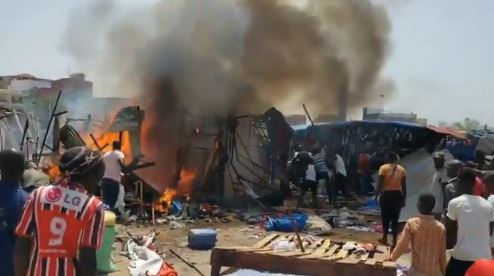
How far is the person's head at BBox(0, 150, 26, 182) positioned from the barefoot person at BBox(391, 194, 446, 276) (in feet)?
9.78

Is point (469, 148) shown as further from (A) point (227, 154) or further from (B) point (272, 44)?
(A) point (227, 154)

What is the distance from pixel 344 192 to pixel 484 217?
1218 centimetres

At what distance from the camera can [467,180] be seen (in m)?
4.58

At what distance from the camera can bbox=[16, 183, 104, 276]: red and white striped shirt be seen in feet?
9.03

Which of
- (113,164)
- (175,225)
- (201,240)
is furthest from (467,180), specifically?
(175,225)

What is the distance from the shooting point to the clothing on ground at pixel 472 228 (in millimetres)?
4453

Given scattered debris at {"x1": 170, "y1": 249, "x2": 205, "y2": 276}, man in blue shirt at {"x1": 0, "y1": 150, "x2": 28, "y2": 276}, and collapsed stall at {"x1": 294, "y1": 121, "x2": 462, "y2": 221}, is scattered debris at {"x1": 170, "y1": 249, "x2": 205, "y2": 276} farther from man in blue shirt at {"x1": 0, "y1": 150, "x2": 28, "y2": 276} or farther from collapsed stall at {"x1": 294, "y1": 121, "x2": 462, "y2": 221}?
collapsed stall at {"x1": 294, "y1": 121, "x2": 462, "y2": 221}

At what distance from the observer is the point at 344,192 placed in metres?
16.6

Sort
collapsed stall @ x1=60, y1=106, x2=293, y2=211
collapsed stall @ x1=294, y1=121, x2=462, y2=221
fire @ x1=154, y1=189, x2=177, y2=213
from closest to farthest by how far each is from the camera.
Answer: fire @ x1=154, y1=189, x2=177, y2=213 → collapsed stall @ x1=60, y1=106, x2=293, y2=211 → collapsed stall @ x1=294, y1=121, x2=462, y2=221

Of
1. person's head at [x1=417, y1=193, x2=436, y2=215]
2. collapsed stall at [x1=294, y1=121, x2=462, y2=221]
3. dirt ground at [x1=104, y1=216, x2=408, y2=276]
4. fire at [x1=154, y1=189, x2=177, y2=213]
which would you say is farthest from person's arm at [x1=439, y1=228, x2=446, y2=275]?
collapsed stall at [x1=294, y1=121, x2=462, y2=221]

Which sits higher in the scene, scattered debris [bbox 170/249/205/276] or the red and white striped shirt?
the red and white striped shirt

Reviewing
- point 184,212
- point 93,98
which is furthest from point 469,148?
point 93,98

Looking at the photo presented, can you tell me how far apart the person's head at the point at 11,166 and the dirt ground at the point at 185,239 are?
11.3 feet

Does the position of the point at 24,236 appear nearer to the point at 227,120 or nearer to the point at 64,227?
the point at 64,227
